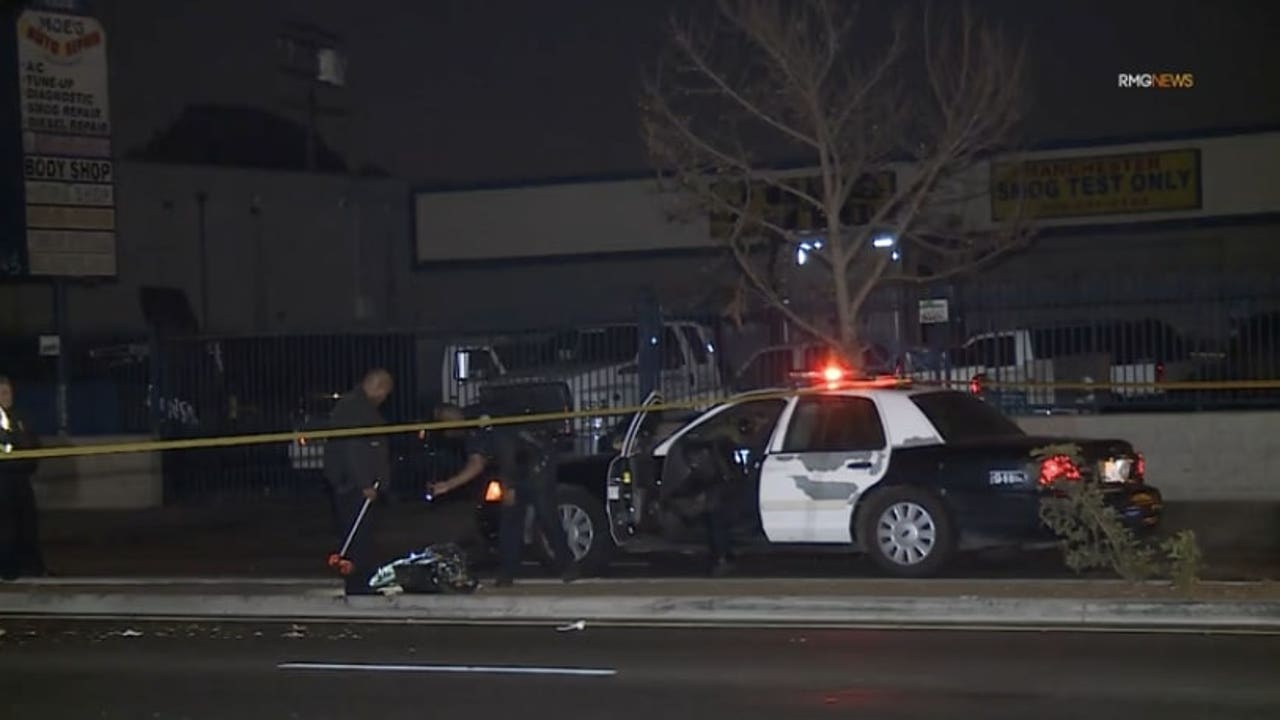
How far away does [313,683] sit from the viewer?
10305 millimetres

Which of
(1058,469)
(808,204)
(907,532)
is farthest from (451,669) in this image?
(808,204)

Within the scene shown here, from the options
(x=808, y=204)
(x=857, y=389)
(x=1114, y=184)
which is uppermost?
(x=1114, y=184)

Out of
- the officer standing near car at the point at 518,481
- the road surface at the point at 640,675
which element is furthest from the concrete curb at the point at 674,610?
the officer standing near car at the point at 518,481

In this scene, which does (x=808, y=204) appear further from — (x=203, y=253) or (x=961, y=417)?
(x=203, y=253)

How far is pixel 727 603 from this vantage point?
12.8 m

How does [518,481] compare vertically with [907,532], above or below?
above

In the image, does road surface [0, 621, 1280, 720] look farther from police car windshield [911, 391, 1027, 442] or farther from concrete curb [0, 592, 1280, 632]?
police car windshield [911, 391, 1027, 442]

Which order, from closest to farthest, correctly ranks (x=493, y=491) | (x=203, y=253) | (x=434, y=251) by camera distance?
(x=493, y=491)
(x=434, y=251)
(x=203, y=253)

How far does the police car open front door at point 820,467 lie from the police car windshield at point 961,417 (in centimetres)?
45

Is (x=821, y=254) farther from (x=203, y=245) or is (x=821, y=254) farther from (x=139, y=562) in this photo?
(x=203, y=245)

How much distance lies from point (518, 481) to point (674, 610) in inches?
71.3

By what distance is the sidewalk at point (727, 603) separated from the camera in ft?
39.1

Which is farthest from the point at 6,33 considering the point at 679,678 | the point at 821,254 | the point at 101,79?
the point at 679,678

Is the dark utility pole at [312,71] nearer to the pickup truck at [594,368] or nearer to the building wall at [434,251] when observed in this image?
the building wall at [434,251]
